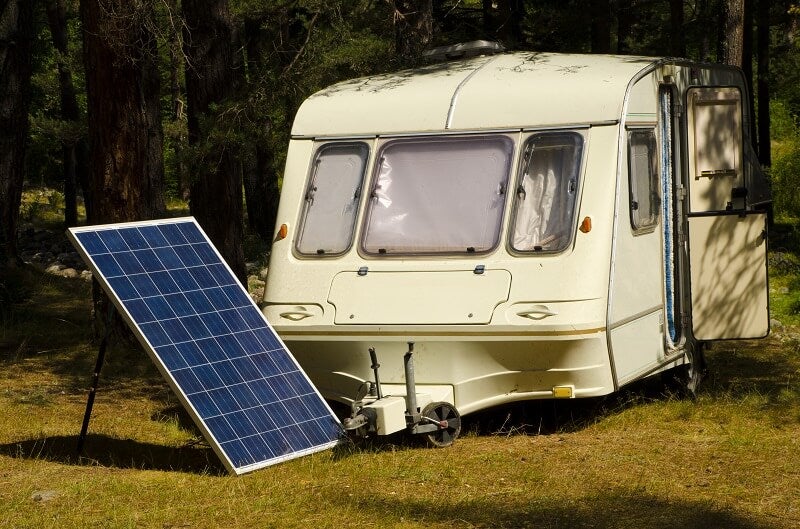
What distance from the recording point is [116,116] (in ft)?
39.9

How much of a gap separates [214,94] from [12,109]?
3.98 meters

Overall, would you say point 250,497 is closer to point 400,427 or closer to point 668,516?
point 400,427

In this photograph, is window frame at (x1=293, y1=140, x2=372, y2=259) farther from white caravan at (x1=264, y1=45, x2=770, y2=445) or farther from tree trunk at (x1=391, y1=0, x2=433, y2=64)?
tree trunk at (x1=391, y1=0, x2=433, y2=64)

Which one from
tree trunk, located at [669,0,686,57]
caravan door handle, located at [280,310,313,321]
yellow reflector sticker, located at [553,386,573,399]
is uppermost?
tree trunk, located at [669,0,686,57]

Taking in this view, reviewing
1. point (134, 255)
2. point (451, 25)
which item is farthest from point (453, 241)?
point (451, 25)

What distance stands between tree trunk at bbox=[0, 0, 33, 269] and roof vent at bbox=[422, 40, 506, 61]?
25.7ft

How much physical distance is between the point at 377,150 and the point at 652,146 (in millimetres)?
2016

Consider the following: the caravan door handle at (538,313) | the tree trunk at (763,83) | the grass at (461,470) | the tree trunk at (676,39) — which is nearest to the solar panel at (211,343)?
the grass at (461,470)

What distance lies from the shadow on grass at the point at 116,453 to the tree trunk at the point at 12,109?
7.74 m

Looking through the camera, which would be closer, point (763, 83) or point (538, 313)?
point (538, 313)

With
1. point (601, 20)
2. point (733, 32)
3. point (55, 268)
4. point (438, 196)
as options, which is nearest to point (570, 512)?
point (438, 196)

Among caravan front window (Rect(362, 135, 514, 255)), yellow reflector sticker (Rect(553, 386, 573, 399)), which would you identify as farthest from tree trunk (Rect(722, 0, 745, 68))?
yellow reflector sticker (Rect(553, 386, 573, 399))

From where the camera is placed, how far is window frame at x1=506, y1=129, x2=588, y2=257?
8156 millimetres

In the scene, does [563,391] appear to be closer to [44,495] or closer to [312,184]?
[312,184]
